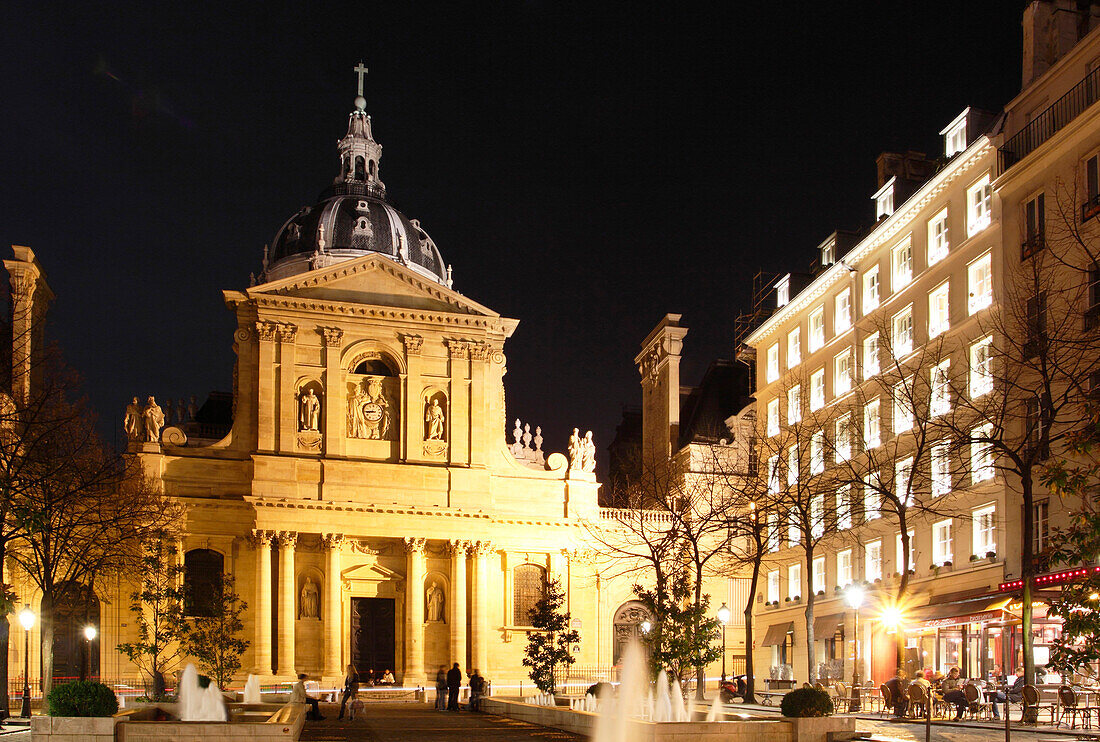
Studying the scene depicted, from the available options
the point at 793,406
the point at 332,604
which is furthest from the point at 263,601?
the point at 793,406

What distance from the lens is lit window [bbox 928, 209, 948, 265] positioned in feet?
128

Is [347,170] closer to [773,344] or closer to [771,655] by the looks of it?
[773,344]

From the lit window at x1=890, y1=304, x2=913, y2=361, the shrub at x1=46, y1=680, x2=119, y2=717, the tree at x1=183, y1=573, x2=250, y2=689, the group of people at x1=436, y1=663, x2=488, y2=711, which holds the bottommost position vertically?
the group of people at x1=436, y1=663, x2=488, y2=711

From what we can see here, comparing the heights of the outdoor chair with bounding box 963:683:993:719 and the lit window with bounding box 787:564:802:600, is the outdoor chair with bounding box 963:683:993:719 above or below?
below

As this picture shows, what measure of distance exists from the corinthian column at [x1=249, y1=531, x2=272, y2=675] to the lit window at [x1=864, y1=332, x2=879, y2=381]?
2526cm

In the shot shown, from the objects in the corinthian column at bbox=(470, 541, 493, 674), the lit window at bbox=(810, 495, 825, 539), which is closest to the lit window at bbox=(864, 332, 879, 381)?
the lit window at bbox=(810, 495, 825, 539)

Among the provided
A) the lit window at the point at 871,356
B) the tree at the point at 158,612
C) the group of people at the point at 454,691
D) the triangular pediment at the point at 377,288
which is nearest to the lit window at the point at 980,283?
the lit window at the point at 871,356

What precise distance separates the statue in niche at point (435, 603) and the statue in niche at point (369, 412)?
282 inches

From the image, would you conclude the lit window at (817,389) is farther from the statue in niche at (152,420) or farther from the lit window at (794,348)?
the statue in niche at (152,420)

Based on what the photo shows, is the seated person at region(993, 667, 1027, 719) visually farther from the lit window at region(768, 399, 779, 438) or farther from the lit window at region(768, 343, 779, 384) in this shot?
the lit window at region(768, 343, 779, 384)

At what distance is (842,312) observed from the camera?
4616cm

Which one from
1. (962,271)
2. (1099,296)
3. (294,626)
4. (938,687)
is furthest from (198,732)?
(294,626)

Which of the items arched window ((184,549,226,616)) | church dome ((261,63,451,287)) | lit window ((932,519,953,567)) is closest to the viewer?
lit window ((932,519,953,567))

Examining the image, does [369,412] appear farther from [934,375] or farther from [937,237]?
[937,237]
